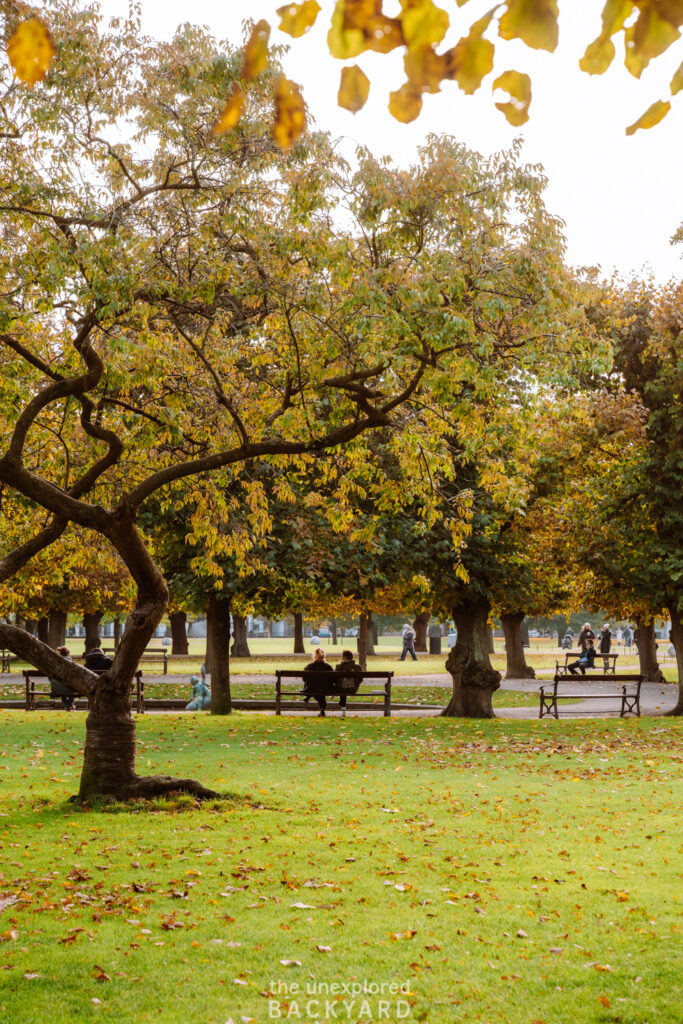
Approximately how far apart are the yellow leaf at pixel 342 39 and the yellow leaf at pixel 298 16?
0.28ft

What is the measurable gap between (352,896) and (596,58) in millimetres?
5799

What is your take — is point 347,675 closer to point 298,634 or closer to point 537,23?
point 537,23

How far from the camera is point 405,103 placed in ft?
8.70

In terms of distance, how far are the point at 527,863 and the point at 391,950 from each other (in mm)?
2491

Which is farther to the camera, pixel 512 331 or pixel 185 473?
pixel 512 331

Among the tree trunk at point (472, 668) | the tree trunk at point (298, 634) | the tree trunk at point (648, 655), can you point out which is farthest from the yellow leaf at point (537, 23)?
the tree trunk at point (298, 634)

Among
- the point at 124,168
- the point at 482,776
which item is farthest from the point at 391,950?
the point at 124,168

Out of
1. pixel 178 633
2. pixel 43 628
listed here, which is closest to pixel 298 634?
pixel 178 633

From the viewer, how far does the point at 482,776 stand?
41.1ft

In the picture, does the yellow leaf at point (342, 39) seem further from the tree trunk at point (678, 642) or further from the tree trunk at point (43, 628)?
the tree trunk at point (43, 628)

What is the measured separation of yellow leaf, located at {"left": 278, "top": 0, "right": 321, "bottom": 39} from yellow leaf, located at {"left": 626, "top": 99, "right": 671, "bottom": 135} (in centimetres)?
89

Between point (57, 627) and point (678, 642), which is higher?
point (57, 627)

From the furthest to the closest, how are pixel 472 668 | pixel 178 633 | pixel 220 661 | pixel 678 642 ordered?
pixel 178 633 < pixel 678 642 < pixel 220 661 < pixel 472 668

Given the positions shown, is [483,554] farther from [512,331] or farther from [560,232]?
[560,232]
